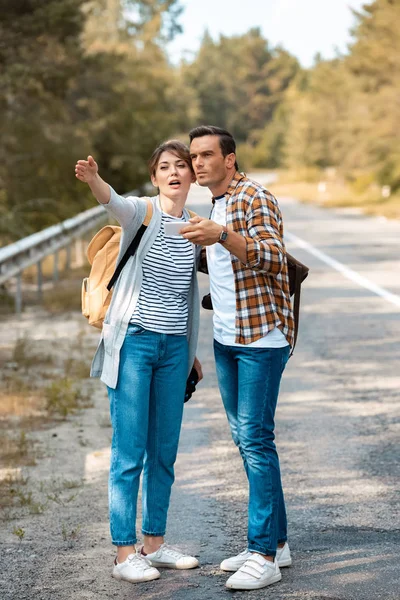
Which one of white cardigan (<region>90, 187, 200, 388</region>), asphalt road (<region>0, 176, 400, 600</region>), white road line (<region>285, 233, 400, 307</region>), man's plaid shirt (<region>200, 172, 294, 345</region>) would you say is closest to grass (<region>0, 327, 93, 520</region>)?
asphalt road (<region>0, 176, 400, 600</region>)

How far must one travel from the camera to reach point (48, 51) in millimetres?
22312

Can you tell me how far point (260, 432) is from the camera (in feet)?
15.3

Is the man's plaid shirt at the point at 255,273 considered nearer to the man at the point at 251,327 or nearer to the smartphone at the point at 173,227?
the man at the point at 251,327

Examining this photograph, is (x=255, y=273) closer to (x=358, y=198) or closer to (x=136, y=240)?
(x=136, y=240)

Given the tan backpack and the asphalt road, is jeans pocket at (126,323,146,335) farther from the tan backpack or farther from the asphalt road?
the asphalt road

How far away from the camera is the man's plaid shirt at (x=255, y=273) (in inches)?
178

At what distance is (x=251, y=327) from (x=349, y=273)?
12718 millimetres

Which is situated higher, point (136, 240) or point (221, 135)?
point (221, 135)

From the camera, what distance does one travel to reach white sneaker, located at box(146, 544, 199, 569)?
15.8ft

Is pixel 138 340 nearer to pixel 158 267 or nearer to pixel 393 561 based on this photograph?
pixel 158 267

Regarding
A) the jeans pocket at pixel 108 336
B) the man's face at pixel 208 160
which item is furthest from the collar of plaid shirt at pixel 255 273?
the jeans pocket at pixel 108 336

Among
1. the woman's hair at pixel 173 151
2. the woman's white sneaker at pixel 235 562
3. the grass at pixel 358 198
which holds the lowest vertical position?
the grass at pixel 358 198

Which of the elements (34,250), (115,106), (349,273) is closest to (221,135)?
(34,250)

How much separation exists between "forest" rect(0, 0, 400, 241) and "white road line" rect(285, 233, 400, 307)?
4.25m
